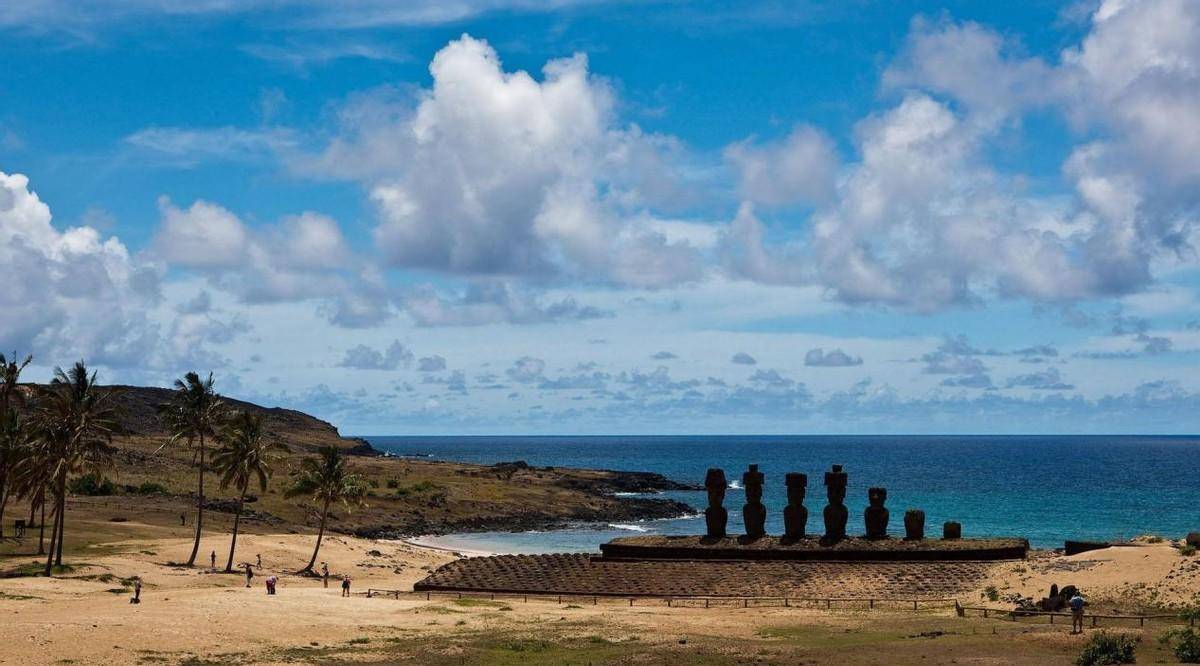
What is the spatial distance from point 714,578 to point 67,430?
3628 centimetres

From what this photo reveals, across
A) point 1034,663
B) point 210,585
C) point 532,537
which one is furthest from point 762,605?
point 532,537

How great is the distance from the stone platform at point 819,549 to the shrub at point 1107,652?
27.0m

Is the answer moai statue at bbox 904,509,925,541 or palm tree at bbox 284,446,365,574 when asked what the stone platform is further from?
palm tree at bbox 284,446,365,574

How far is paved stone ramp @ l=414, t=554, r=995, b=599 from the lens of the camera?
6156 cm

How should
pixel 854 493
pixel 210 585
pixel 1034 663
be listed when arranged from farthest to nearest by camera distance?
pixel 854 493
pixel 210 585
pixel 1034 663

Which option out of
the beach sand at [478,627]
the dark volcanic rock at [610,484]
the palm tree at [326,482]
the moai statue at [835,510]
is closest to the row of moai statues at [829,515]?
the moai statue at [835,510]

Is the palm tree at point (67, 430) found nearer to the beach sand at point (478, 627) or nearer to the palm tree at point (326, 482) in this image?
the beach sand at point (478, 627)

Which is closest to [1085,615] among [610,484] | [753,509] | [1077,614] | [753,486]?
[1077,614]

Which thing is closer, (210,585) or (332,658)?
(332,658)

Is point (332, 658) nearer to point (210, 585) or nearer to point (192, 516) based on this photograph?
point (210, 585)

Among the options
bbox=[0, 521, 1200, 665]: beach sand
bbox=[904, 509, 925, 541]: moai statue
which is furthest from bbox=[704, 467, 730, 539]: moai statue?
bbox=[0, 521, 1200, 665]: beach sand

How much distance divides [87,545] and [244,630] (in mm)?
34053

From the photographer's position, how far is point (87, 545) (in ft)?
248

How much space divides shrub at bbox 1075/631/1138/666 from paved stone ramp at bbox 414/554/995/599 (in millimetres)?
19661
